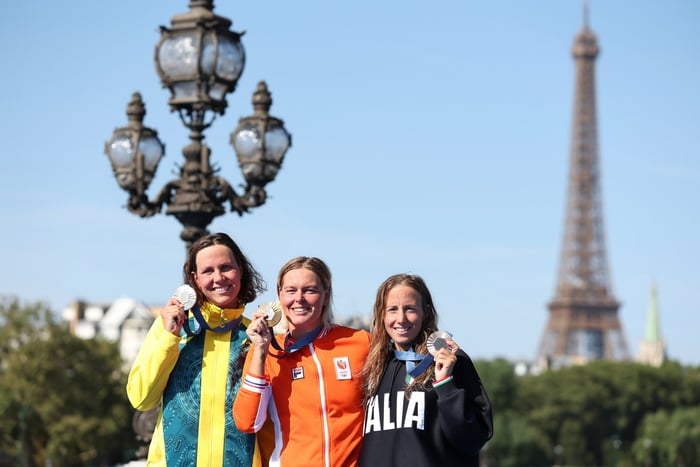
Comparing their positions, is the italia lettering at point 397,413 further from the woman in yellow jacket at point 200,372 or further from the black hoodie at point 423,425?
the woman in yellow jacket at point 200,372

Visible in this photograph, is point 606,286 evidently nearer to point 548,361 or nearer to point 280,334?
point 548,361

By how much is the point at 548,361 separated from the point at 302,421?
118 metres

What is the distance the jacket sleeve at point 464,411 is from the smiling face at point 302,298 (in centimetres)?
70

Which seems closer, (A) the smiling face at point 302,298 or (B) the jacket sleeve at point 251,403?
(B) the jacket sleeve at point 251,403

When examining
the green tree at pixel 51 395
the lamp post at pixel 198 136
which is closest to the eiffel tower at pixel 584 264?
the green tree at pixel 51 395

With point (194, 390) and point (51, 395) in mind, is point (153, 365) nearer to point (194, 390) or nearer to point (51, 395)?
point (194, 390)

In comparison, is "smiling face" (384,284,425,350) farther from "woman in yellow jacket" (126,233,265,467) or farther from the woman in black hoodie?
"woman in yellow jacket" (126,233,265,467)

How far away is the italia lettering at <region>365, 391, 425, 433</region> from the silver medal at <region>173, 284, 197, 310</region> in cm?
95

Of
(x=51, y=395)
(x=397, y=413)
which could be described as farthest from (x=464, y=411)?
(x=51, y=395)

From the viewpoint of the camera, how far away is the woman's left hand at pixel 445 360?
705 centimetres

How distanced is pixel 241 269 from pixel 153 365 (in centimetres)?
66

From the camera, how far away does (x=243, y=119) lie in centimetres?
1404

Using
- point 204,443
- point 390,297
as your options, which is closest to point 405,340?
point 390,297

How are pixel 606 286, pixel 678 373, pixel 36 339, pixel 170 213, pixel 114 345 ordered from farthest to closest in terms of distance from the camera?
pixel 606 286 → pixel 678 373 → pixel 114 345 → pixel 36 339 → pixel 170 213
